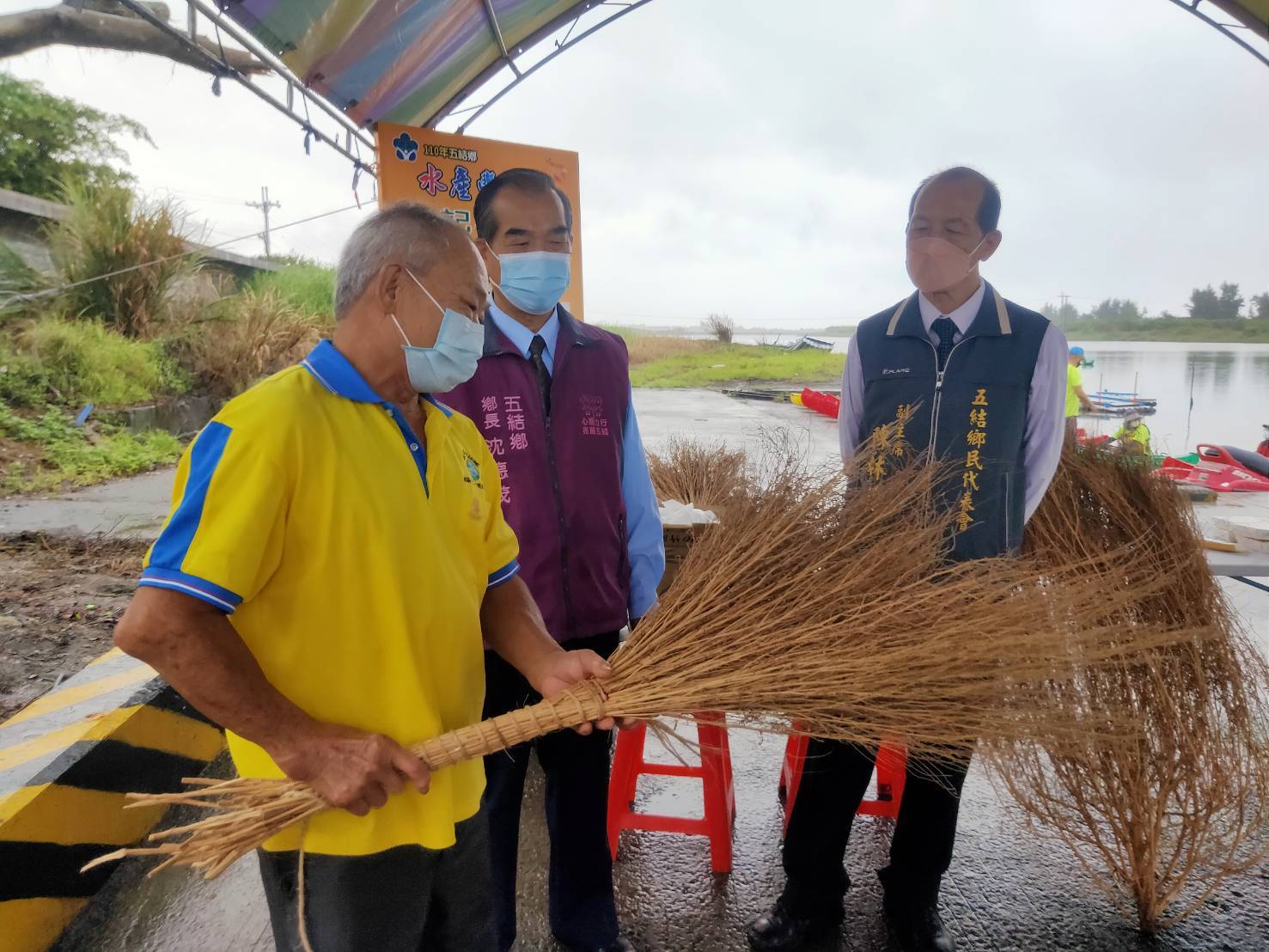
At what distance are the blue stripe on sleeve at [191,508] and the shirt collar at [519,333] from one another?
865 mm

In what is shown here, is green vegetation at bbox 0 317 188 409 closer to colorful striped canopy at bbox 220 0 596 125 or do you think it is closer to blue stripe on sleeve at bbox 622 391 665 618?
colorful striped canopy at bbox 220 0 596 125

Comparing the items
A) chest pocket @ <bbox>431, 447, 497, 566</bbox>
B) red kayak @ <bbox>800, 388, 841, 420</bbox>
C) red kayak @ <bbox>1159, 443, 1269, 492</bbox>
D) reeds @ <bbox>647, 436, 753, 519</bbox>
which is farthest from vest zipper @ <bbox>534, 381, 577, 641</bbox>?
red kayak @ <bbox>800, 388, 841, 420</bbox>

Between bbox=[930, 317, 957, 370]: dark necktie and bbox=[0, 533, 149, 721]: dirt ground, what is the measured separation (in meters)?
3.10

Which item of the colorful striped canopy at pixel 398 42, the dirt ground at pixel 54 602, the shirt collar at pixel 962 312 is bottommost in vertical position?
the dirt ground at pixel 54 602

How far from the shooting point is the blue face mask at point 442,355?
1199 millimetres

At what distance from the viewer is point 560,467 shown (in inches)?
69.2

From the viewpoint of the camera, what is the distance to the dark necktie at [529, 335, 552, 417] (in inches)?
69.7

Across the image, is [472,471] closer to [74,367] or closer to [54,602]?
[54,602]

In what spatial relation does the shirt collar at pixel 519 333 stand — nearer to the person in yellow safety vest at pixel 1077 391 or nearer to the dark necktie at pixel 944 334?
the dark necktie at pixel 944 334

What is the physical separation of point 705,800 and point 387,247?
5.76 feet

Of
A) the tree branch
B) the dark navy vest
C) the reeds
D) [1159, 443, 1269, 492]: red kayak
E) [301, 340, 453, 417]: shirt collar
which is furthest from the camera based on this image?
[1159, 443, 1269, 492]: red kayak

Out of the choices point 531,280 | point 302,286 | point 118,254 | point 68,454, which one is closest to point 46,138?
point 302,286

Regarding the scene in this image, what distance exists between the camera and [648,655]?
1410 millimetres

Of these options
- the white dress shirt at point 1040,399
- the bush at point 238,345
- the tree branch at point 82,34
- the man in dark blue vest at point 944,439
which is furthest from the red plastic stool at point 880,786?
the bush at point 238,345
